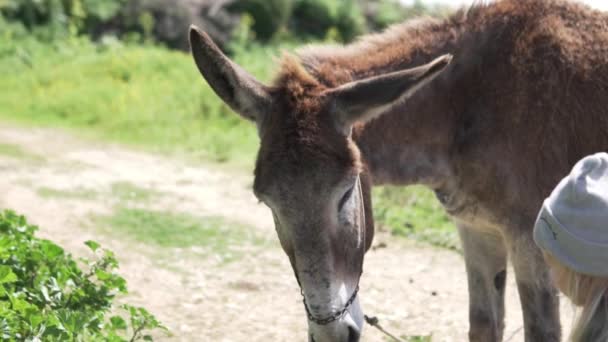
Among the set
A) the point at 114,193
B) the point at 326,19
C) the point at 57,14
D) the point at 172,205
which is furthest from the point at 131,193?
the point at 326,19

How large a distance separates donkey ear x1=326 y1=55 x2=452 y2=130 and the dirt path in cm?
230

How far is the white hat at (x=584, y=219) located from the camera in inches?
91.2

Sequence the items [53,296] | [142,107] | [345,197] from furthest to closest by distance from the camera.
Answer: [142,107], [53,296], [345,197]

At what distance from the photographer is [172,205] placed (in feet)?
29.9

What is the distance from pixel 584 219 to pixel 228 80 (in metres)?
1.91

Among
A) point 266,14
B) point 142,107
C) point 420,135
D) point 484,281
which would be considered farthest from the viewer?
point 266,14

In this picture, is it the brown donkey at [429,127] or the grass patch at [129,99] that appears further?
the grass patch at [129,99]

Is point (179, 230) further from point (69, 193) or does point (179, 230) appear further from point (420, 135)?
point (420, 135)

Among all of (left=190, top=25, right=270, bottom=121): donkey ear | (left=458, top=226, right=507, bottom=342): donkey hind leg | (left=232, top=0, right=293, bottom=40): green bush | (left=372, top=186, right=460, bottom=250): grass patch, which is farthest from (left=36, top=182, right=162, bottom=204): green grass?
(left=232, top=0, right=293, bottom=40): green bush

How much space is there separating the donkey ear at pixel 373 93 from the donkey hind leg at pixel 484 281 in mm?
1580

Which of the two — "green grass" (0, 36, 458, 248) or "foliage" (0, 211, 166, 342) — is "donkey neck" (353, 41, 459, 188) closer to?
"foliage" (0, 211, 166, 342)

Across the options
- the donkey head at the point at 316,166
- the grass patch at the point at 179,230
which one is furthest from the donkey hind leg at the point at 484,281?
the grass patch at the point at 179,230

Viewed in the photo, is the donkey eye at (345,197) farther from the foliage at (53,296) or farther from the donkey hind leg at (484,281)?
the donkey hind leg at (484,281)

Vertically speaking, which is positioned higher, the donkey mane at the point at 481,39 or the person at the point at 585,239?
the donkey mane at the point at 481,39
